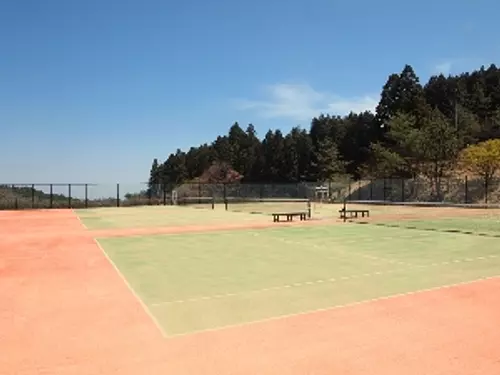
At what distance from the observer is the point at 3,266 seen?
10414mm

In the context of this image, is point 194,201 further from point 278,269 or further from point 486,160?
point 278,269

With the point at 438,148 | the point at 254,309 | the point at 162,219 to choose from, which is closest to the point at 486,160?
the point at 438,148

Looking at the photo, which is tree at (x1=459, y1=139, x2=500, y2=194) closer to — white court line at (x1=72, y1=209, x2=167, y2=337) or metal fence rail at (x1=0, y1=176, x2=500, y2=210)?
metal fence rail at (x1=0, y1=176, x2=500, y2=210)

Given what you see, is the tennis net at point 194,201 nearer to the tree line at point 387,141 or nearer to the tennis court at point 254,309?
the tree line at point 387,141

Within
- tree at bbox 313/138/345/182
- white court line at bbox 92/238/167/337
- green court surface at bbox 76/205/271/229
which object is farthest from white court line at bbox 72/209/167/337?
tree at bbox 313/138/345/182

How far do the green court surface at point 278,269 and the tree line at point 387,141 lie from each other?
31.4 metres

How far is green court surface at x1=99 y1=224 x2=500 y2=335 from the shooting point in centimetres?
684

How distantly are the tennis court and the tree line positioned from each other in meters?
34.3

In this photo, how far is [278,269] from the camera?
976cm

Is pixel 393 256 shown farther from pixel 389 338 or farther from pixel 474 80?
pixel 474 80

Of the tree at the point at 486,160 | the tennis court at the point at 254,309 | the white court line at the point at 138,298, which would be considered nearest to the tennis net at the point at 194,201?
the tree at the point at 486,160

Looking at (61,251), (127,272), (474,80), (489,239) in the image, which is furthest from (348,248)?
(474,80)

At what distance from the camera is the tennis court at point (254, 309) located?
4758mm

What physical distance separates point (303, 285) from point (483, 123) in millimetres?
72535
